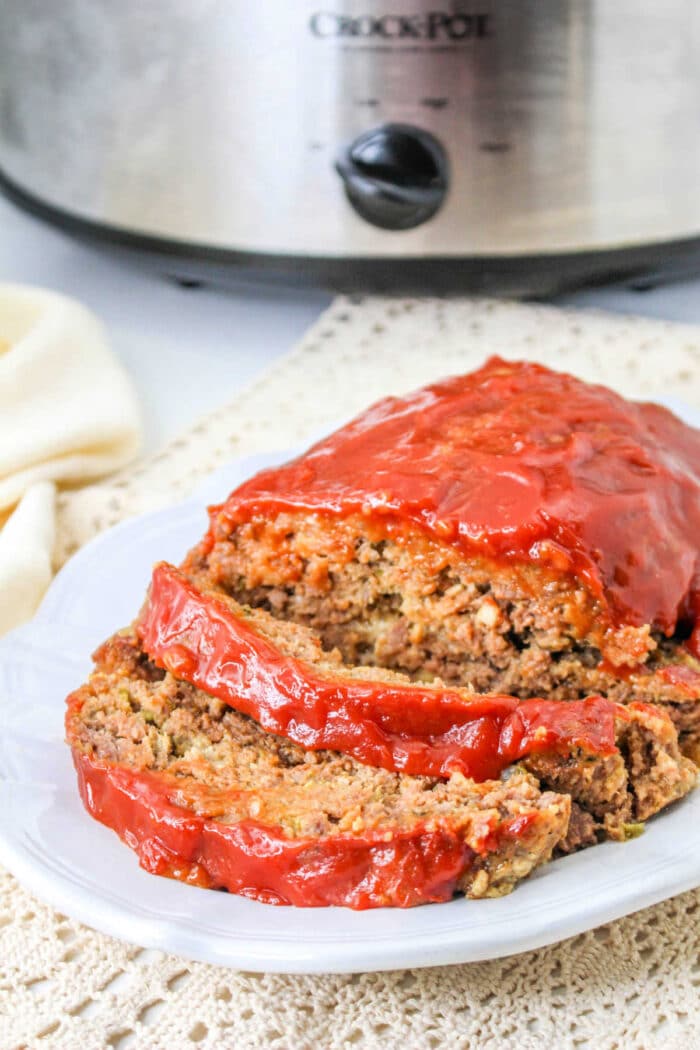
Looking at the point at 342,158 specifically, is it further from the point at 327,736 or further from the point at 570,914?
the point at 570,914

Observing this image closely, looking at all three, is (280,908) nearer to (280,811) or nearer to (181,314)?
(280,811)

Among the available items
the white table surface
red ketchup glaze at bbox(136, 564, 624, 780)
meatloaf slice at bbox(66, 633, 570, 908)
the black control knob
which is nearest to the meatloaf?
red ketchup glaze at bbox(136, 564, 624, 780)

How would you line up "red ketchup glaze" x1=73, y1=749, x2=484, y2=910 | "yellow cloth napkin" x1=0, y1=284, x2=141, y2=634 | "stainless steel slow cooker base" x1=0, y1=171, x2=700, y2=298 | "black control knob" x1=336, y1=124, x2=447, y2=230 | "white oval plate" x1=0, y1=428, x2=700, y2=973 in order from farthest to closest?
1. "stainless steel slow cooker base" x1=0, y1=171, x2=700, y2=298
2. "black control knob" x1=336, y1=124, x2=447, y2=230
3. "yellow cloth napkin" x1=0, y1=284, x2=141, y2=634
4. "red ketchup glaze" x1=73, y1=749, x2=484, y2=910
5. "white oval plate" x1=0, y1=428, x2=700, y2=973

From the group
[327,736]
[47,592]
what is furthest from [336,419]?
[327,736]

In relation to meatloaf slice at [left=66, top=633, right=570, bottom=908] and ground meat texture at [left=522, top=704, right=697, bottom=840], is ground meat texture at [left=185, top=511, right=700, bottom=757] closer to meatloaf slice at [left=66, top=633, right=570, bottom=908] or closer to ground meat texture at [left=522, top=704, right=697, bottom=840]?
ground meat texture at [left=522, top=704, right=697, bottom=840]

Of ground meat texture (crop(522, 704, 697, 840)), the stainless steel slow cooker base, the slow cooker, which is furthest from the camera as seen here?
the stainless steel slow cooker base

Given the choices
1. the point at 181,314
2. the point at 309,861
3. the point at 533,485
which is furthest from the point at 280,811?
the point at 181,314
